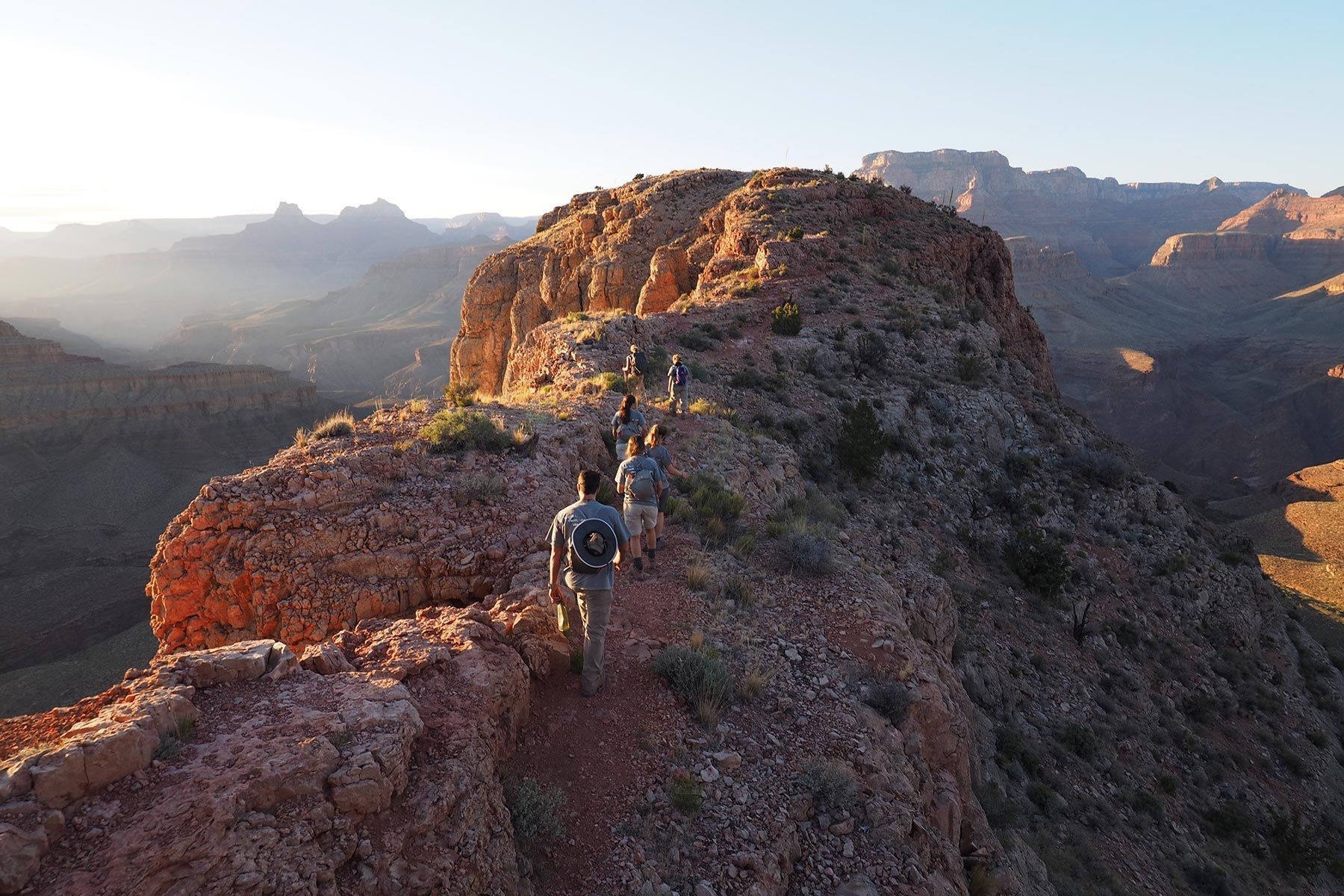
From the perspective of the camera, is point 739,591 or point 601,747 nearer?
point 601,747

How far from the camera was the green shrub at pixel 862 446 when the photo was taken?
14828mm

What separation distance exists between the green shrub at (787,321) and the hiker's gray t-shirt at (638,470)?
43.4ft

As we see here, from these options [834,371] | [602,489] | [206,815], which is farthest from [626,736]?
[834,371]

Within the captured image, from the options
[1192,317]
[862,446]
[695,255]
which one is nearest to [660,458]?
[862,446]

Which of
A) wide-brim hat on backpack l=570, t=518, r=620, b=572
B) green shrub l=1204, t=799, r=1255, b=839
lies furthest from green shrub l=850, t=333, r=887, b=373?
wide-brim hat on backpack l=570, t=518, r=620, b=572

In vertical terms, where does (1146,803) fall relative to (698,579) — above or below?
below

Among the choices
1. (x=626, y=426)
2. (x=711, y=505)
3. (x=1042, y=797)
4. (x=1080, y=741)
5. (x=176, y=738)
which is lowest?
(x=1080, y=741)

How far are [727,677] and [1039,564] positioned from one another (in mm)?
11389

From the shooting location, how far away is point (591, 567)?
516 centimetres

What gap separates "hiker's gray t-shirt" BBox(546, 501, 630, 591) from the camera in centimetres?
519

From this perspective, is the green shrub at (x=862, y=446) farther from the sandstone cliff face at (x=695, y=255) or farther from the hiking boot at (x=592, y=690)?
the hiking boot at (x=592, y=690)

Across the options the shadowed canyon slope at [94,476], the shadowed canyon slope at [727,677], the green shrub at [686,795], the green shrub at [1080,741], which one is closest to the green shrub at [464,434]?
the shadowed canyon slope at [727,677]

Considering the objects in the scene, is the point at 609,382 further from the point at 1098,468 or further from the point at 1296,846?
the point at 1296,846

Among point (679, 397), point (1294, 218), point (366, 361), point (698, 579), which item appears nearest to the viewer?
point (698, 579)
